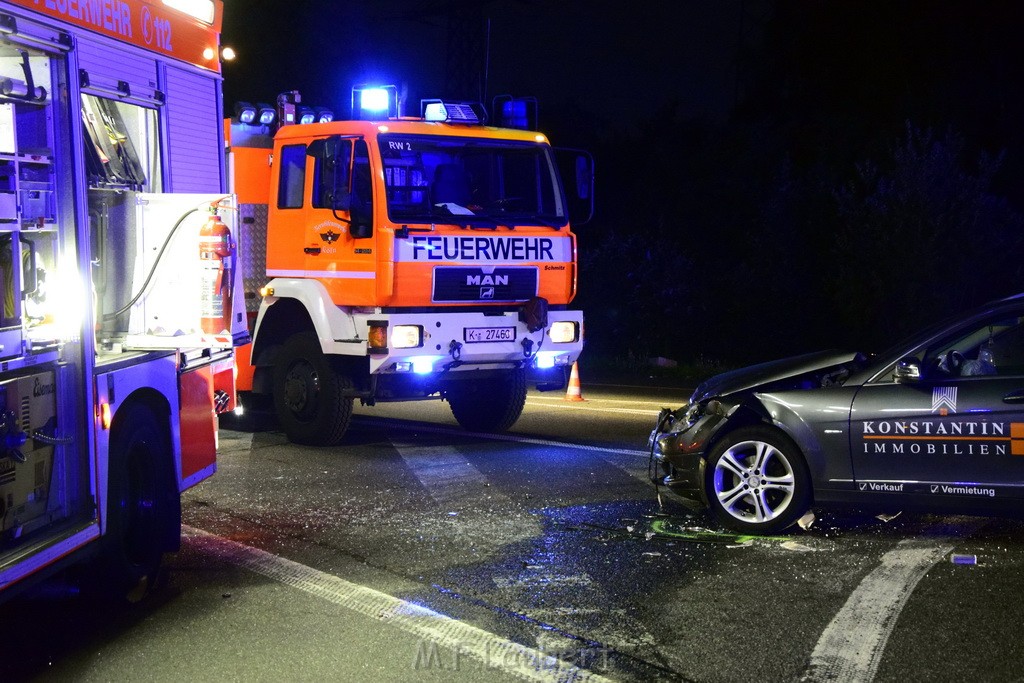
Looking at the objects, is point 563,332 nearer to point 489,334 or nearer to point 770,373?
point 489,334

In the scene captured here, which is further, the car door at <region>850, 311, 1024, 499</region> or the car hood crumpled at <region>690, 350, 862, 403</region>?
the car hood crumpled at <region>690, 350, 862, 403</region>

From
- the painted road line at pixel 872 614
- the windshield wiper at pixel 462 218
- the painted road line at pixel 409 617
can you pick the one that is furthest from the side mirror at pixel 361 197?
the painted road line at pixel 872 614

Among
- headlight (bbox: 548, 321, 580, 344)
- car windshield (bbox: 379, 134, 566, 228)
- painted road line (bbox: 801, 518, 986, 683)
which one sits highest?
car windshield (bbox: 379, 134, 566, 228)

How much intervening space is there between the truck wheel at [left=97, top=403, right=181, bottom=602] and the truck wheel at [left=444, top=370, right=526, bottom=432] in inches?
194

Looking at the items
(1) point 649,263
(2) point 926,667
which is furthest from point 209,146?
(1) point 649,263

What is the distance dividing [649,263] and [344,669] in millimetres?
24428

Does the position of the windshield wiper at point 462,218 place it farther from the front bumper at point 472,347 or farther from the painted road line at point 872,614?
the painted road line at point 872,614

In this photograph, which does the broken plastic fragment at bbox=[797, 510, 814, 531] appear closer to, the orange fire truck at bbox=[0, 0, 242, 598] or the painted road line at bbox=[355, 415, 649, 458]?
the painted road line at bbox=[355, 415, 649, 458]

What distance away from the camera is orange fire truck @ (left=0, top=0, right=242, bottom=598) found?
17.1ft

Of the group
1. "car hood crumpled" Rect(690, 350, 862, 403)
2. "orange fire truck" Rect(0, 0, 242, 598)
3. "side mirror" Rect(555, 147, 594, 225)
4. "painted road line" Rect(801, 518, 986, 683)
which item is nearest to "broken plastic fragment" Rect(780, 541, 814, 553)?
"painted road line" Rect(801, 518, 986, 683)

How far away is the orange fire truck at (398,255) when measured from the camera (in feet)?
33.5

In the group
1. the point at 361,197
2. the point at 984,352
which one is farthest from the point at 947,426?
the point at 361,197

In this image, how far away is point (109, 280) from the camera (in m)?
7.00

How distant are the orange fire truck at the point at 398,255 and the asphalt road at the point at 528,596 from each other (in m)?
1.66
